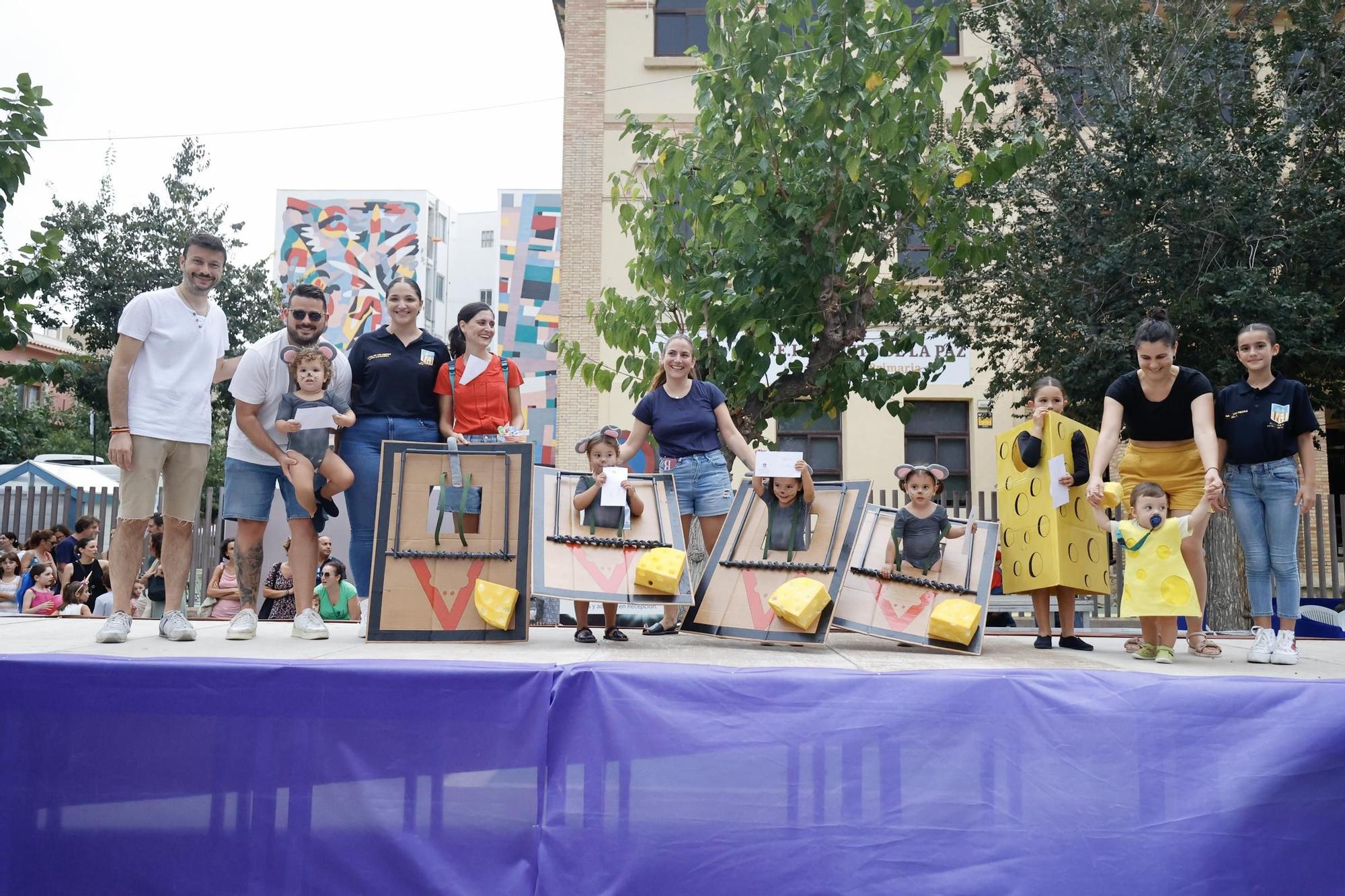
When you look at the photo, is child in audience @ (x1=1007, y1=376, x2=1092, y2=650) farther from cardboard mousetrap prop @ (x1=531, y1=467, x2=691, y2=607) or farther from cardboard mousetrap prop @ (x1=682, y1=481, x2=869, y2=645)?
cardboard mousetrap prop @ (x1=531, y1=467, x2=691, y2=607)

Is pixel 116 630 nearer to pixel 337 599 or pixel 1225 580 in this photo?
pixel 337 599

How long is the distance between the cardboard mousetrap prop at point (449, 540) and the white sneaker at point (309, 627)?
0.31 m

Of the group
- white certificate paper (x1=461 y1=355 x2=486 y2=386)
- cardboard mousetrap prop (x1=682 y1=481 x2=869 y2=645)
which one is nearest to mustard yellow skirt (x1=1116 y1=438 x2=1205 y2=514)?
cardboard mousetrap prop (x1=682 y1=481 x2=869 y2=645)

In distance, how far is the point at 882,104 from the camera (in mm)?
8445

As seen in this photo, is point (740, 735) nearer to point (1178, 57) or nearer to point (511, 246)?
point (1178, 57)

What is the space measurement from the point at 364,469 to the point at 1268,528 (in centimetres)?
442

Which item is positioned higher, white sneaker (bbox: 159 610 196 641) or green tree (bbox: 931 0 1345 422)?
green tree (bbox: 931 0 1345 422)

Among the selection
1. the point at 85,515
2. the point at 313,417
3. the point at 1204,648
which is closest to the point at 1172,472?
the point at 1204,648

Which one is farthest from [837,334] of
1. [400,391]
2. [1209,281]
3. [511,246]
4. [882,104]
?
[511,246]

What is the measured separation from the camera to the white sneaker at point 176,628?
461 cm

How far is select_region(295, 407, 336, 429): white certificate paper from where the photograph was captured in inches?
195

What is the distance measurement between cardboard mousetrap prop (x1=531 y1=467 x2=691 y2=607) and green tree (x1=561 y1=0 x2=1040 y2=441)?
391 centimetres

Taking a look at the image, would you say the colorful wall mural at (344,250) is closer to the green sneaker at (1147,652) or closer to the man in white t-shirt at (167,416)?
the man in white t-shirt at (167,416)

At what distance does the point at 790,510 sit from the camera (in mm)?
5379
